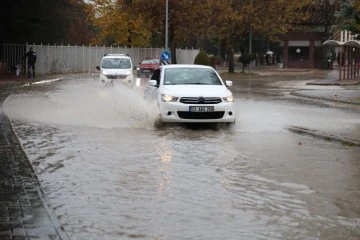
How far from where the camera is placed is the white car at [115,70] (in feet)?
99.5

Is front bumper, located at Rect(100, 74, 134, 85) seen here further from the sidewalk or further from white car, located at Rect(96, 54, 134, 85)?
the sidewalk

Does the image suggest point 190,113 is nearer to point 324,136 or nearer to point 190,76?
point 190,76

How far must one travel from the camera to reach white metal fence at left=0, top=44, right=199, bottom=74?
144 ft

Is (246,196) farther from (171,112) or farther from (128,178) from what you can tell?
(171,112)

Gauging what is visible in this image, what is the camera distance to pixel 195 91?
48.6ft

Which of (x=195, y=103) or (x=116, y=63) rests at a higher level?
(x=116, y=63)


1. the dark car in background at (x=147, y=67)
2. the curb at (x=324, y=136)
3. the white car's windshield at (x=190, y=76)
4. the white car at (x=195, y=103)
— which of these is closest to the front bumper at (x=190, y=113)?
the white car at (x=195, y=103)

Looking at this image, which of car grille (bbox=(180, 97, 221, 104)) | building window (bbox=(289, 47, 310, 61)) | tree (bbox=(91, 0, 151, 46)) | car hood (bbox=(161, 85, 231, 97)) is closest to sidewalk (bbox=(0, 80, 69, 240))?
car grille (bbox=(180, 97, 221, 104))

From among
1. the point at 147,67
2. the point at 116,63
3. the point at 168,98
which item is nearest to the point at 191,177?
the point at 168,98

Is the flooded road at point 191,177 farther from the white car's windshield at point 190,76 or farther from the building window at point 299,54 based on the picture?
the building window at point 299,54

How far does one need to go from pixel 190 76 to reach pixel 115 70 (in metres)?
14.7

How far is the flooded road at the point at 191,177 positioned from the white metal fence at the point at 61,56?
28.1 metres

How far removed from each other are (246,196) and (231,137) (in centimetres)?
558

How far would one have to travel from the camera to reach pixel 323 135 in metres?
14.0
